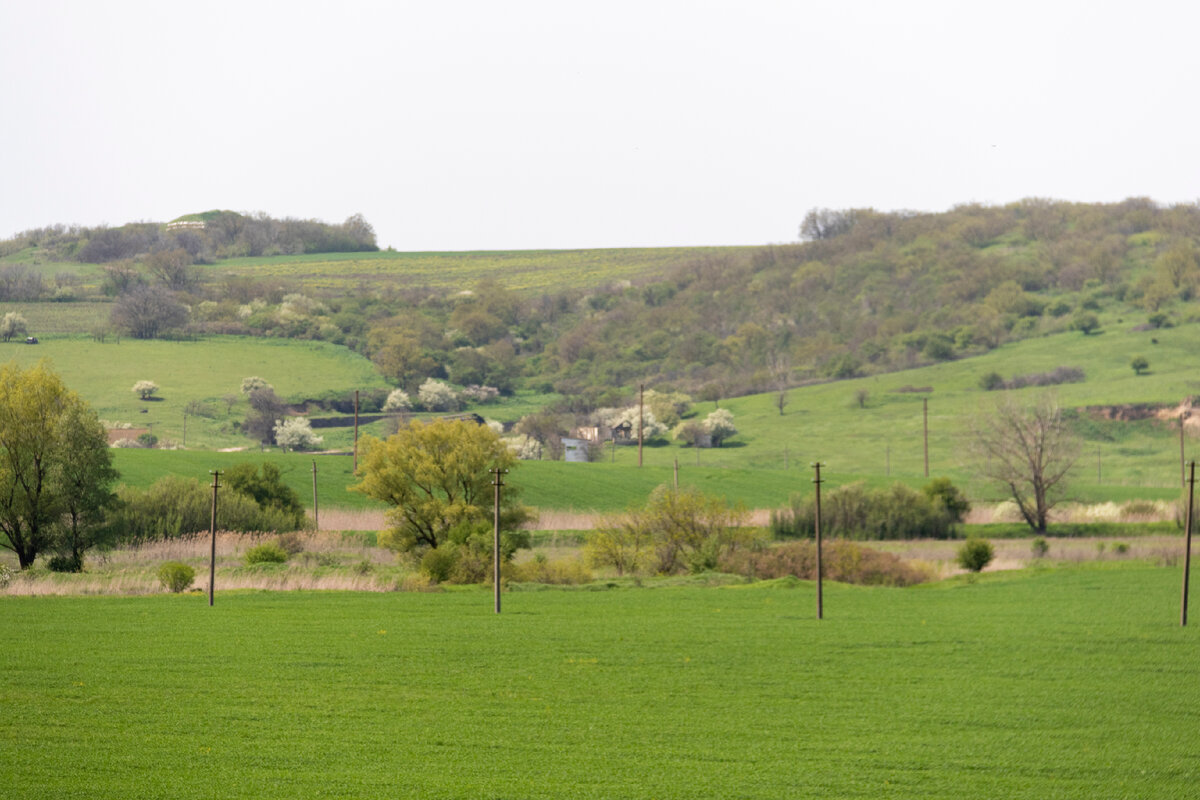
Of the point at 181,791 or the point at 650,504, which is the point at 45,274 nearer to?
the point at 650,504

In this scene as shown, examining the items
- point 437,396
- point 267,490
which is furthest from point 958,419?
point 267,490

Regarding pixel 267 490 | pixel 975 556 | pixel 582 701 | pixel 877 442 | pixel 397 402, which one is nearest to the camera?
pixel 582 701

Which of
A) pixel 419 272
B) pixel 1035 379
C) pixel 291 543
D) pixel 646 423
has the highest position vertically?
pixel 419 272

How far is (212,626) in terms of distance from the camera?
2425 cm

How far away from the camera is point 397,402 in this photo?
109375 millimetres

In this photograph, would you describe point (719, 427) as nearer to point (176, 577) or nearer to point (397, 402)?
point (397, 402)

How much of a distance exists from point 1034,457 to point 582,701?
1706 inches

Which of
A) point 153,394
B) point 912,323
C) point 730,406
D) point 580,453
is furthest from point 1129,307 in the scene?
point 153,394

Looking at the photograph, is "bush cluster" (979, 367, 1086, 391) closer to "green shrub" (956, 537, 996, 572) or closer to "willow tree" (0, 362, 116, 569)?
"green shrub" (956, 537, 996, 572)

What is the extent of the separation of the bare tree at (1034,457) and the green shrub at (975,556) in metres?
14.7

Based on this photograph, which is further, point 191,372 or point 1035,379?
point 191,372

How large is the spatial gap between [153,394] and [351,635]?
80747 mm

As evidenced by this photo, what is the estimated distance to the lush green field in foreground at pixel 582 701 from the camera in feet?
46.5

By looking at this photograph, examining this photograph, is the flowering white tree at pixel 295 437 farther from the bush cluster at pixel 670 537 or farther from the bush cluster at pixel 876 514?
the bush cluster at pixel 670 537
